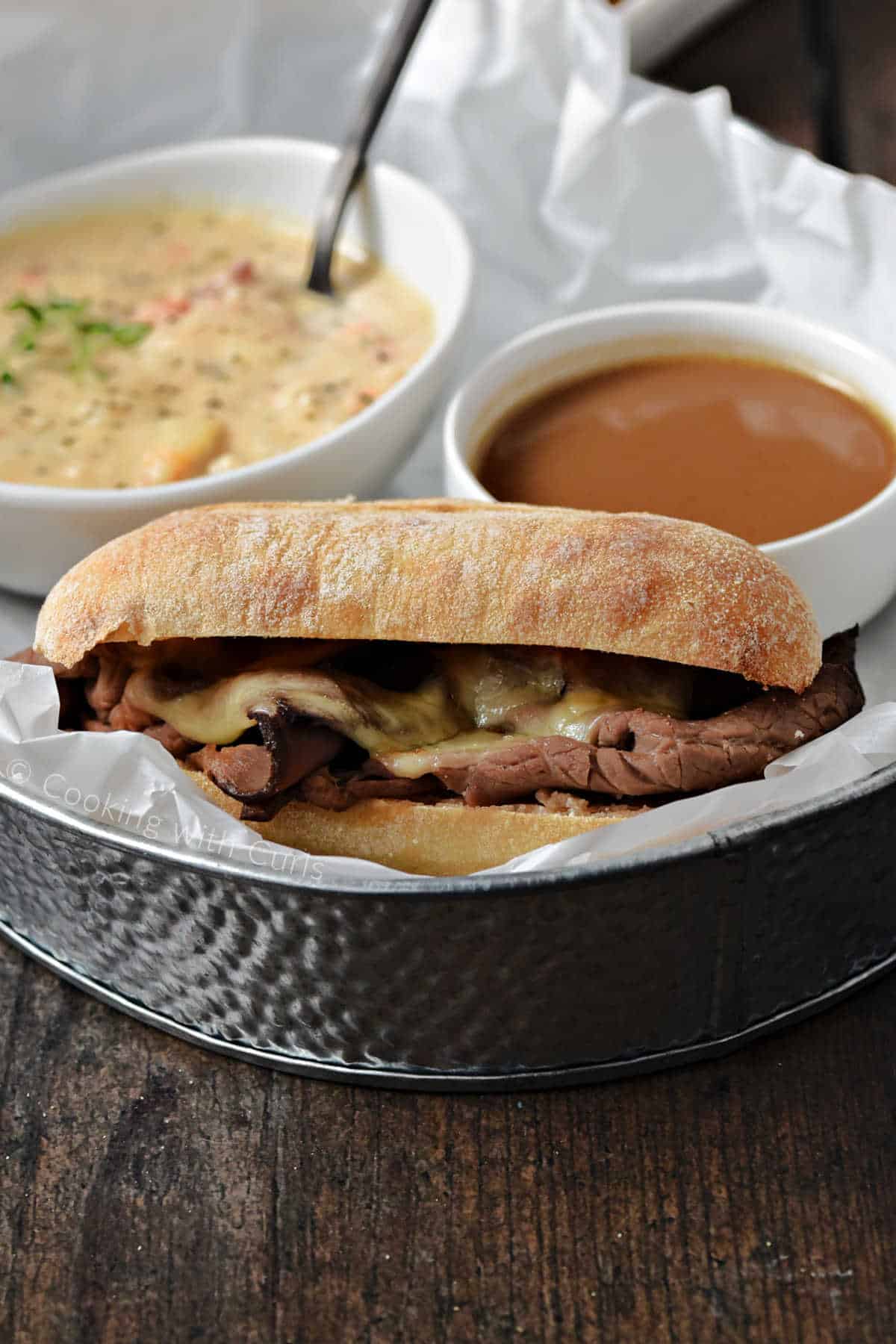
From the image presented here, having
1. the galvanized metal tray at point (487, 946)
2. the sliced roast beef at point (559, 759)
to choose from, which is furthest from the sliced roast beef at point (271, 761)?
the galvanized metal tray at point (487, 946)

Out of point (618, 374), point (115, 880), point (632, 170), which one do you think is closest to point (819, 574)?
point (618, 374)

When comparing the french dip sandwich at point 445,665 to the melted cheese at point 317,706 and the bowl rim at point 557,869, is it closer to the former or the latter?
the melted cheese at point 317,706

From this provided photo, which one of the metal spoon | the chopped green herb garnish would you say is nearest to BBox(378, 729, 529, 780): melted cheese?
the chopped green herb garnish

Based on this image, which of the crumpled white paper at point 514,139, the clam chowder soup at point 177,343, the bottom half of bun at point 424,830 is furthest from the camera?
the crumpled white paper at point 514,139

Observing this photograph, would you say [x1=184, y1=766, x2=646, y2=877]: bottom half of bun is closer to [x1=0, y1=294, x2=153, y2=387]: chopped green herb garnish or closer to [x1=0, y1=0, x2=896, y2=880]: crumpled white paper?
[x1=0, y1=0, x2=896, y2=880]: crumpled white paper

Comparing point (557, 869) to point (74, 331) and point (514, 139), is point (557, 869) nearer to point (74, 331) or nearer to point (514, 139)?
point (74, 331)

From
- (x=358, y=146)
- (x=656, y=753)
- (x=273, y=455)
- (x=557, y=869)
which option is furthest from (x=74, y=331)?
(x=557, y=869)

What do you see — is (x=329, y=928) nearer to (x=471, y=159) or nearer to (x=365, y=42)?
(x=471, y=159)

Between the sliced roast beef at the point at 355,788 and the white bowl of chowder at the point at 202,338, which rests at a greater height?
the sliced roast beef at the point at 355,788
